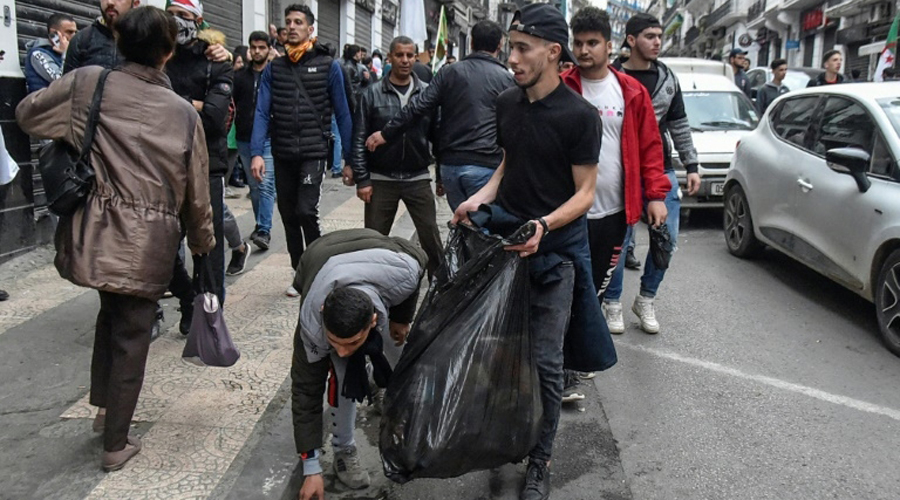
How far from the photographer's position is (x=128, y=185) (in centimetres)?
299

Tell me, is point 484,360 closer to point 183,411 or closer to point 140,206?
point 140,206

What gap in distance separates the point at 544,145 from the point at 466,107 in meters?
1.68

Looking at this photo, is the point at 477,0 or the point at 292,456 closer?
the point at 292,456

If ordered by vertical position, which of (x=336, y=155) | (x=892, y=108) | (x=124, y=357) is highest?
(x=892, y=108)

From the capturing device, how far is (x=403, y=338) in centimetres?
332

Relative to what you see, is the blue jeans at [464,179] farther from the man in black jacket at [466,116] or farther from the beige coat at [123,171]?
the beige coat at [123,171]

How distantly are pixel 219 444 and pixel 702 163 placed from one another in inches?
259

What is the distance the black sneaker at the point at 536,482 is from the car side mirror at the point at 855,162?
340 centimetres

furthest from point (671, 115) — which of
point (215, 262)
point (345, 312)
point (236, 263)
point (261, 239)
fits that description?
point (261, 239)

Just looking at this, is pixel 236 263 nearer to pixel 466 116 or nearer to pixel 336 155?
pixel 466 116

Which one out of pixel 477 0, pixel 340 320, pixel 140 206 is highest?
pixel 477 0

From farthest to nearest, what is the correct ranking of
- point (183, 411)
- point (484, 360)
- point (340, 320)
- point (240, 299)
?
point (240, 299) → point (183, 411) → point (484, 360) → point (340, 320)

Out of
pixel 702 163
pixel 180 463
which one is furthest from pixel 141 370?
pixel 702 163

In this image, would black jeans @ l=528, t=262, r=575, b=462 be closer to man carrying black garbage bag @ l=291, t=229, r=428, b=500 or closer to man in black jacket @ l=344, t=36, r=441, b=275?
man carrying black garbage bag @ l=291, t=229, r=428, b=500
